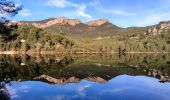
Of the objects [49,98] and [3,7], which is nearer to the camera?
[49,98]

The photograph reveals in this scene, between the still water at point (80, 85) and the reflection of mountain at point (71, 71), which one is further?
the reflection of mountain at point (71, 71)

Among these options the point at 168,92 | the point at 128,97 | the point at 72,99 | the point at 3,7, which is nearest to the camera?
the point at 72,99

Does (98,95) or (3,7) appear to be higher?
(3,7)

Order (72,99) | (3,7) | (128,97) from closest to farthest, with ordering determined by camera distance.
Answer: (72,99) → (128,97) → (3,7)

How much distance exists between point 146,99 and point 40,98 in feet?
30.8

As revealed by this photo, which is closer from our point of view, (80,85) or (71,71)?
(80,85)

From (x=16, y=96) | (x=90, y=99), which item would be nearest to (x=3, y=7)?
(x=16, y=96)

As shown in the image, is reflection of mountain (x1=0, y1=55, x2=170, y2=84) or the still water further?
reflection of mountain (x1=0, y1=55, x2=170, y2=84)

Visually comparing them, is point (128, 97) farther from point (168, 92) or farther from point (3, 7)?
point (3, 7)

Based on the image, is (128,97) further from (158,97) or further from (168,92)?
(168,92)

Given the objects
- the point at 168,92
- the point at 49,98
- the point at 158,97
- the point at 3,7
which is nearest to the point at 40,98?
the point at 49,98

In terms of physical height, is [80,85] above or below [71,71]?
above

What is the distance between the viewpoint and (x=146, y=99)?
99.6 ft

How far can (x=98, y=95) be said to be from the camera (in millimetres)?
32406
